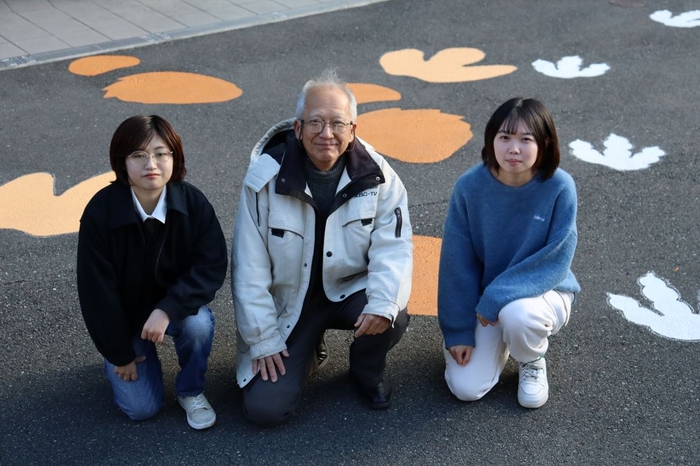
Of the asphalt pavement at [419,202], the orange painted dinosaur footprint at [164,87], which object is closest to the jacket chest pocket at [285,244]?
the asphalt pavement at [419,202]

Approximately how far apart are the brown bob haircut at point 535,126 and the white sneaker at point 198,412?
4.58 feet

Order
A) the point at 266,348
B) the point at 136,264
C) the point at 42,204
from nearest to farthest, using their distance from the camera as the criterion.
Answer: the point at 136,264
the point at 266,348
the point at 42,204

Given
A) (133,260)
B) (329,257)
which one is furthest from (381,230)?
(133,260)

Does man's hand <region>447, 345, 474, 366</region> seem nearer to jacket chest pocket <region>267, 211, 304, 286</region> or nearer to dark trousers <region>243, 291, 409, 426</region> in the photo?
dark trousers <region>243, 291, 409, 426</region>

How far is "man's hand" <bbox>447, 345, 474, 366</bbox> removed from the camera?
327cm

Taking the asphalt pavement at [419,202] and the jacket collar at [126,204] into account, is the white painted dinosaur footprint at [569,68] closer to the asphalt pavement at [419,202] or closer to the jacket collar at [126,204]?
the asphalt pavement at [419,202]

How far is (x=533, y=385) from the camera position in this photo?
10.6 feet

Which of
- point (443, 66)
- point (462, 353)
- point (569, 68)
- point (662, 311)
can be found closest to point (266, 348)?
point (462, 353)

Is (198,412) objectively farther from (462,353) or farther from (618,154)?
(618,154)

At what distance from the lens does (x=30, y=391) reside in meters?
3.32

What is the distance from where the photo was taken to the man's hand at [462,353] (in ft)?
10.7

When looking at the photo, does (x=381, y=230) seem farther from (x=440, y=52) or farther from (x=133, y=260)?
(x=440, y=52)

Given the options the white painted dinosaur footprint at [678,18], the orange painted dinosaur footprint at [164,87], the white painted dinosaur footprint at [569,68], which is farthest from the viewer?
the white painted dinosaur footprint at [678,18]

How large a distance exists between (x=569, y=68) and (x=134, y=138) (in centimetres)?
451
